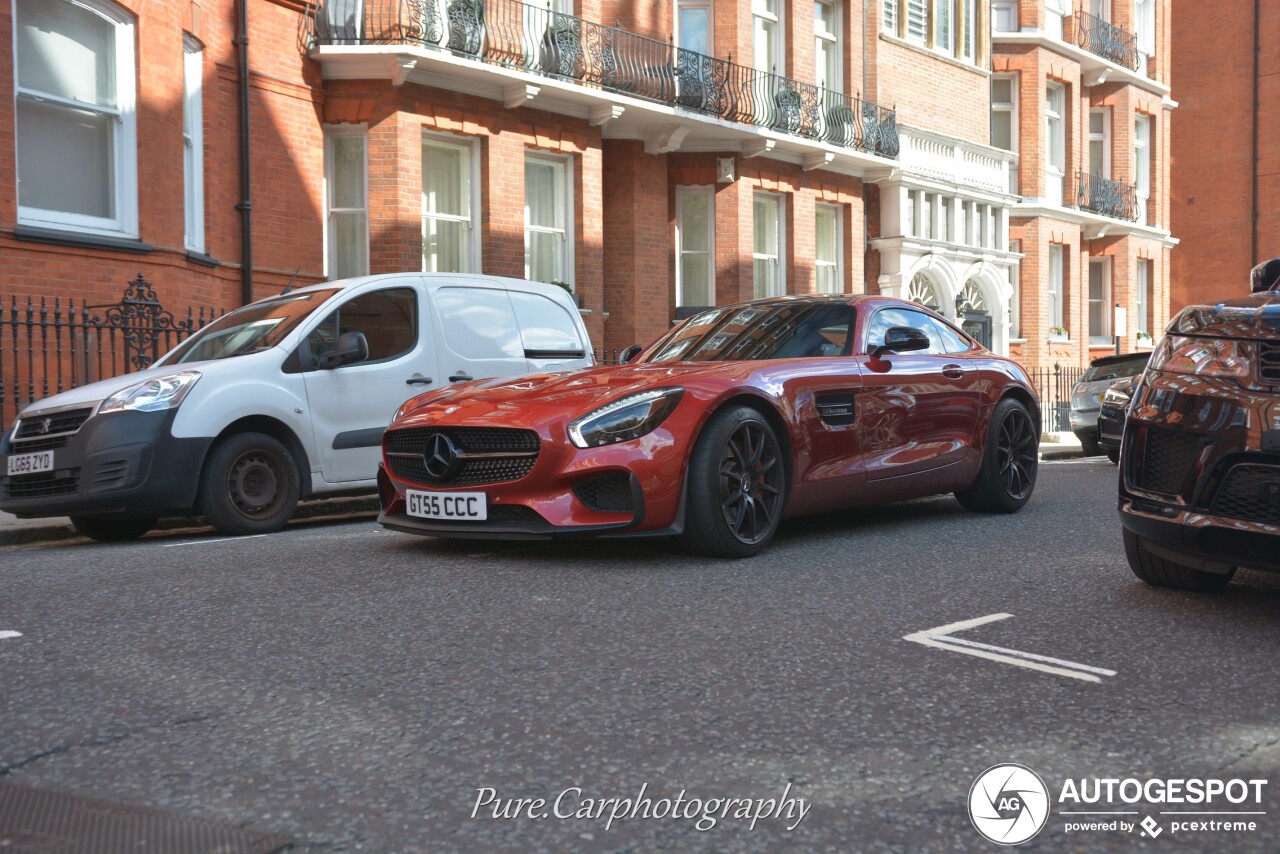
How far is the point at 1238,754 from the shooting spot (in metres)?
3.11

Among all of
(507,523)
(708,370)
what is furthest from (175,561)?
(708,370)

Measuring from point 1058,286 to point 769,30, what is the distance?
1239cm

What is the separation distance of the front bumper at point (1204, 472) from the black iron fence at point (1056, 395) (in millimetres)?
20124

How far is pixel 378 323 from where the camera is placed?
29.2ft

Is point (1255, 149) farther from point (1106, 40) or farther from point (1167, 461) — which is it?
point (1167, 461)

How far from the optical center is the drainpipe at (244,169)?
1530 cm

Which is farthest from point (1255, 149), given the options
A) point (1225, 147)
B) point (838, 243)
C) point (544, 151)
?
point (544, 151)

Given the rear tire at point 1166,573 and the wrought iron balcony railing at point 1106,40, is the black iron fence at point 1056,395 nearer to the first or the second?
the wrought iron balcony railing at point 1106,40

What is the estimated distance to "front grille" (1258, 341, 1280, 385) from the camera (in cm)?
432

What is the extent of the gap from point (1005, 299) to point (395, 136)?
16166 mm

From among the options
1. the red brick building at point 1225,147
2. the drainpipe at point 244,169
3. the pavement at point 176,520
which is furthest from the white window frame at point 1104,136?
the pavement at point 176,520

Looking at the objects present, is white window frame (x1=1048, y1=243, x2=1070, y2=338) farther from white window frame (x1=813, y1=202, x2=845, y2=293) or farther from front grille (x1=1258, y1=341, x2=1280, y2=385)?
front grille (x1=1258, y1=341, x2=1280, y2=385)

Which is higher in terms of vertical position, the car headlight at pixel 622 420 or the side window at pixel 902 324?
the side window at pixel 902 324

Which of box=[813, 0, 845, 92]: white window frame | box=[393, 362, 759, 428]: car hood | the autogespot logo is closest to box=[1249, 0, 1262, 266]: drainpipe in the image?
box=[813, 0, 845, 92]: white window frame
